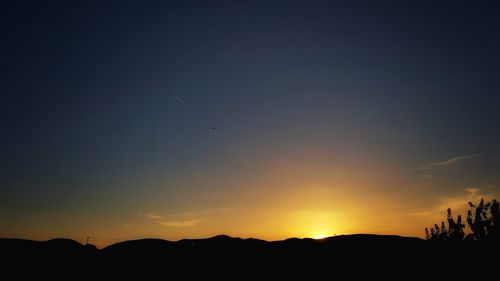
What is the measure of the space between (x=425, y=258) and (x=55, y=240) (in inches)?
580

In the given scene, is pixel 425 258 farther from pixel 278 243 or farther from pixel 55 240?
pixel 55 240

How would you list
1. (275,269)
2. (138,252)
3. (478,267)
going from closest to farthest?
(478,267), (275,269), (138,252)

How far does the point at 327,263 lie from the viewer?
13.7 m

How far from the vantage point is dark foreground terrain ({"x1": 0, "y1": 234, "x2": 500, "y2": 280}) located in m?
12.8

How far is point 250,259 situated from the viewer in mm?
14047

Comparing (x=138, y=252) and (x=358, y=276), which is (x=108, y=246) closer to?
(x=138, y=252)

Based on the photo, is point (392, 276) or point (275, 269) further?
point (275, 269)

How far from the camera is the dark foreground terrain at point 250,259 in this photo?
1281cm

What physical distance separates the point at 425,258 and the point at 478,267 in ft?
5.39

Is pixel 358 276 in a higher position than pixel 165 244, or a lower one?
lower

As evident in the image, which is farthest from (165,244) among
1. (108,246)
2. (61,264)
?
(61,264)

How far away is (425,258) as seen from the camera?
13133mm

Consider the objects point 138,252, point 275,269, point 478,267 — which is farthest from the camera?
point 138,252

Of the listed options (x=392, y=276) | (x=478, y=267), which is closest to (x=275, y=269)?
(x=392, y=276)
